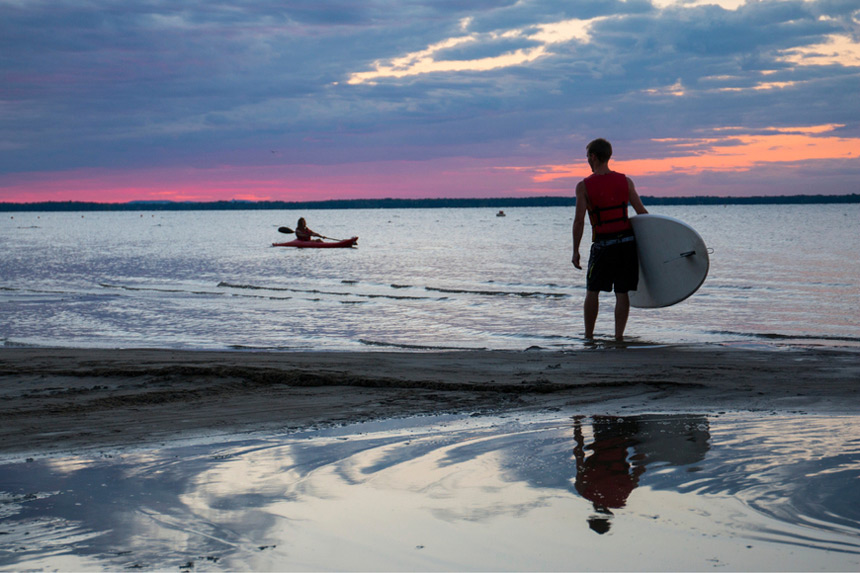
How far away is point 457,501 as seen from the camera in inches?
125

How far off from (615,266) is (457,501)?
5.29 meters

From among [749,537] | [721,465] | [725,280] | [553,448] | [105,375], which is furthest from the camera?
[725,280]

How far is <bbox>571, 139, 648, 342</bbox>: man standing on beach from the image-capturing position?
7781 mm

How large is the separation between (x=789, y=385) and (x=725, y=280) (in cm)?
1319

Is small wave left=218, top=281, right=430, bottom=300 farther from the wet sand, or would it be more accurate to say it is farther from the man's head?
the wet sand

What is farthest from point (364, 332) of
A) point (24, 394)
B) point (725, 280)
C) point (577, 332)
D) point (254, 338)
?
point (725, 280)

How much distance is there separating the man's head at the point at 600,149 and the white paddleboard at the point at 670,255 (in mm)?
1056

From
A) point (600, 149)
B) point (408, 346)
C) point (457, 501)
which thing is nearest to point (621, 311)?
point (600, 149)

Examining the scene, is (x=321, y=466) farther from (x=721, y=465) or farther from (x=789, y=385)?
(x=789, y=385)

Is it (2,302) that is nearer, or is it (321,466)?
(321,466)

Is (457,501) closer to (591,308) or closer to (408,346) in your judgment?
(591,308)

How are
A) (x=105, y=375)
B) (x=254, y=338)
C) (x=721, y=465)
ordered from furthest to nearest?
1. (x=254, y=338)
2. (x=105, y=375)
3. (x=721, y=465)

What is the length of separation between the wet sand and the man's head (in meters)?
2.01

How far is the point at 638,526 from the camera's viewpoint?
9.29 ft
